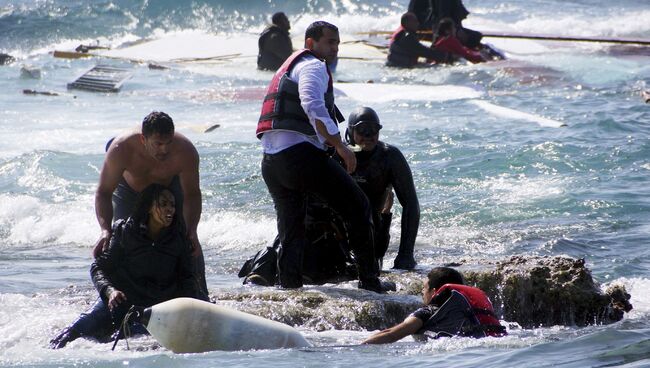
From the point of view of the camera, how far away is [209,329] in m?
6.10

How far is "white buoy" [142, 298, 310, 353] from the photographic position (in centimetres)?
Answer: 600

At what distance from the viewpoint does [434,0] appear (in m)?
22.3

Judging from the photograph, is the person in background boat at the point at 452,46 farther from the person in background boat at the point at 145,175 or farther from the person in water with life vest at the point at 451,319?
the person in water with life vest at the point at 451,319

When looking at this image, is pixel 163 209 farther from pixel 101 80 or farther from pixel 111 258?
pixel 101 80

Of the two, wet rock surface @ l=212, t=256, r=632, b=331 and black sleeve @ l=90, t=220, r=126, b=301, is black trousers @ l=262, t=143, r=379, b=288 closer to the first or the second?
wet rock surface @ l=212, t=256, r=632, b=331

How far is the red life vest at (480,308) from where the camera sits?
6.44 metres

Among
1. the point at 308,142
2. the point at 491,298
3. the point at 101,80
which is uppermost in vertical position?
the point at 308,142

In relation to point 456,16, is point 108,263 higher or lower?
lower

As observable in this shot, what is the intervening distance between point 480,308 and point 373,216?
1.88m

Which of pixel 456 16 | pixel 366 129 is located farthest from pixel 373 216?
pixel 456 16

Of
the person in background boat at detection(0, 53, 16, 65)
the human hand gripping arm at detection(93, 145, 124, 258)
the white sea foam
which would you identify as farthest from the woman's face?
the person in background boat at detection(0, 53, 16, 65)

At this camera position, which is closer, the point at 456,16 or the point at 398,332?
the point at 398,332

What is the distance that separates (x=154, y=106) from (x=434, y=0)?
5.78 metres

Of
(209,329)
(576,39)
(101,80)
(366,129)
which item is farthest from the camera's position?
(576,39)
